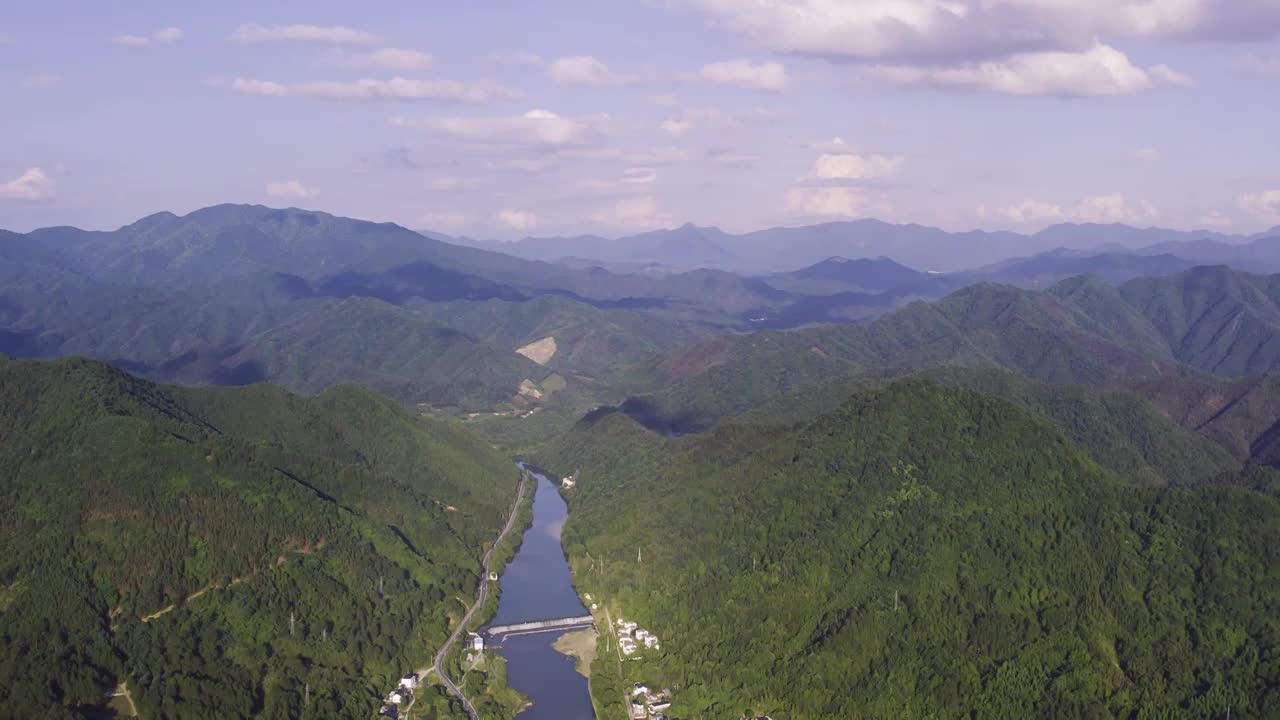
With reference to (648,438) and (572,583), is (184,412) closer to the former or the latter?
(572,583)

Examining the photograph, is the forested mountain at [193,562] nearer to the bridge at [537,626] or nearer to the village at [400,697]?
the village at [400,697]

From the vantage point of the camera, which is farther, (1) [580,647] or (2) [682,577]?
(2) [682,577]

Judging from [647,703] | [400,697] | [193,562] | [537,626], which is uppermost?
[193,562]

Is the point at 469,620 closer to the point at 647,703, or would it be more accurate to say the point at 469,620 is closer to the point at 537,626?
the point at 537,626

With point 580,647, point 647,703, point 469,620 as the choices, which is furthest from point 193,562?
point 647,703

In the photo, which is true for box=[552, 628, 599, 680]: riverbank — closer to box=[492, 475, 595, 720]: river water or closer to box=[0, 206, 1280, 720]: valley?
A: box=[492, 475, 595, 720]: river water

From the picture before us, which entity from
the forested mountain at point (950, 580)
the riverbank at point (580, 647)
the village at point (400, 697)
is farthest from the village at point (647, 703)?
the village at point (400, 697)

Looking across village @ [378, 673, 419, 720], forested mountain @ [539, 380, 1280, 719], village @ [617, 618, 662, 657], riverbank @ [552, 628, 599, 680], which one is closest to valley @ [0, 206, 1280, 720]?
forested mountain @ [539, 380, 1280, 719]
